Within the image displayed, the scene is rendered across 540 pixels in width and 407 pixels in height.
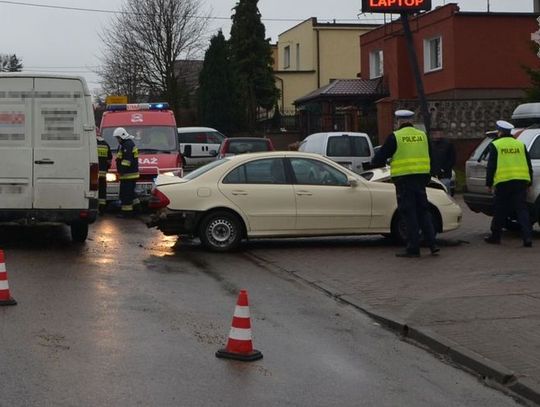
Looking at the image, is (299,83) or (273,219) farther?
(299,83)

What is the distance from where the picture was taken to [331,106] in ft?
131

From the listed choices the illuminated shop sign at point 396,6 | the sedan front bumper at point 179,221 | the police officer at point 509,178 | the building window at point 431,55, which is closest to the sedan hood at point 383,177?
the police officer at point 509,178

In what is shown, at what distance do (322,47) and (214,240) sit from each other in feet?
148

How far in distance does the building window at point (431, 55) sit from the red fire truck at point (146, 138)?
16752 millimetres

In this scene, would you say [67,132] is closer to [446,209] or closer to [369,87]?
[446,209]

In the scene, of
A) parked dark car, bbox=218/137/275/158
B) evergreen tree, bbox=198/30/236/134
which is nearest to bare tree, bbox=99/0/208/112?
evergreen tree, bbox=198/30/236/134

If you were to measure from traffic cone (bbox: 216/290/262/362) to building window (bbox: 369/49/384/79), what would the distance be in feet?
111

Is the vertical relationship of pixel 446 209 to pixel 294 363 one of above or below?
above

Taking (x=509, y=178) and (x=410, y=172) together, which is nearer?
(x=410, y=172)

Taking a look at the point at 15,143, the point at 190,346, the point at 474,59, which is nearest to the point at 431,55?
the point at 474,59

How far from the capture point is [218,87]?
47406mm

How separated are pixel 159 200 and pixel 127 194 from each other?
5.57 m

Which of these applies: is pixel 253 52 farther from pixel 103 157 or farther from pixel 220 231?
pixel 220 231

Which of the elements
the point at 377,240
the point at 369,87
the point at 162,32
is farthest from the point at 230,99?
the point at 377,240
